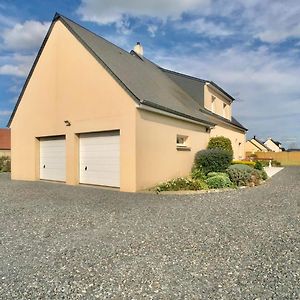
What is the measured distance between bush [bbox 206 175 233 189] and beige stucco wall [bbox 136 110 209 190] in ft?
5.49

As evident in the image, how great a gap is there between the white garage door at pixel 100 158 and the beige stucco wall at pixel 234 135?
7954 millimetres

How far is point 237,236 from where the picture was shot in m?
5.20

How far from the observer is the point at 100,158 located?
11539 millimetres

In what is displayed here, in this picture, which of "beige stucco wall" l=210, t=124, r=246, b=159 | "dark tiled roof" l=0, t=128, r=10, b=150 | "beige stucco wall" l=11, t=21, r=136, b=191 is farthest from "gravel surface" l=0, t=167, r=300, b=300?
"dark tiled roof" l=0, t=128, r=10, b=150

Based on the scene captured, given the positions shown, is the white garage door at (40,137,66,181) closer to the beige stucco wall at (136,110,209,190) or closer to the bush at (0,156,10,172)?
the beige stucco wall at (136,110,209,190)

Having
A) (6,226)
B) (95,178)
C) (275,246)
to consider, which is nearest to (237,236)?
(275,246)

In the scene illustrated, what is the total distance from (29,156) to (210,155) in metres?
9.01

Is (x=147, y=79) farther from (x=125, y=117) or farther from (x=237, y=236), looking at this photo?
(x=237, y=236)

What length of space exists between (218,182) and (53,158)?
25.2 feet

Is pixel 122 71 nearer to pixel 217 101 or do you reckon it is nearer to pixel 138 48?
pixel 138 48

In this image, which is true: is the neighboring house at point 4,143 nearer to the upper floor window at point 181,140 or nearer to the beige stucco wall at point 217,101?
the beige stucco wall at point 217,101

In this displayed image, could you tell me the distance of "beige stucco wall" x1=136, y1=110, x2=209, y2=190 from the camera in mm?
10414

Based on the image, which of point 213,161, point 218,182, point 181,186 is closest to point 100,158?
point 181,186

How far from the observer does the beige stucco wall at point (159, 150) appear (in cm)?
1041
